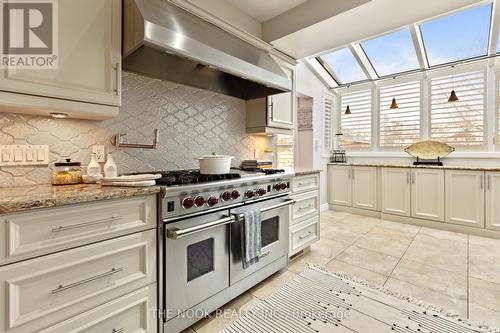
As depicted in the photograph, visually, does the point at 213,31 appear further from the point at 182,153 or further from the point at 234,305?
the point at 234,305

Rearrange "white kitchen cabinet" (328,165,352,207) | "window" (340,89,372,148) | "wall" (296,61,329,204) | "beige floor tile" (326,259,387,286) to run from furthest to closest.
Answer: "window" (340,89,372,148)
"white kitchen cabinet" (328,165,352,207)
"wall" (296,61,329,204)
"beige floor tile" (326,259,387,286)

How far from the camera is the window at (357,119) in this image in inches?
180

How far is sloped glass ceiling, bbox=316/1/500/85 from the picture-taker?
3238mm

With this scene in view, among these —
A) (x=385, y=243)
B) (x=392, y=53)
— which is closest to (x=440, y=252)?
(x=385, y=243)

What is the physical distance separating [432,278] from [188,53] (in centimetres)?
275

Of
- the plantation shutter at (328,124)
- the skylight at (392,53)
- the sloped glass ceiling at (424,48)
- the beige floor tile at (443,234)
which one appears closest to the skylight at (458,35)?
the sloped glass ceiling at (424,48)

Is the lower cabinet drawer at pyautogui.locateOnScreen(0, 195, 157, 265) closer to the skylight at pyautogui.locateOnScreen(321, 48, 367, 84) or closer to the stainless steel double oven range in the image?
the stainless steel double oven range

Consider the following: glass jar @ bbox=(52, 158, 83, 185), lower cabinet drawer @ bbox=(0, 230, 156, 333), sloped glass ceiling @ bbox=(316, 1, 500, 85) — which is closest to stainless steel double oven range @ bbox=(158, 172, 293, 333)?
lower cabinet drawer @ bbox=(0, 230, 156, 333)

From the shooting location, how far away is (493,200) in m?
3.17

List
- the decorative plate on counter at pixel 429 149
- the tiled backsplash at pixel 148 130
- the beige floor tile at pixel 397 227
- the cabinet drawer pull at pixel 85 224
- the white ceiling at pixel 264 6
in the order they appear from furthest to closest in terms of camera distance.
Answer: the decorative plate on counter at pixel 429 149, the beige floor tile at pixel 397 227, the white ceiling at pixel 264 6, the tiled backsplash at pixel 148 130, the cabinet drawer pull at pixel 85 224

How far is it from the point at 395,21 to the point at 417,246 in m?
2.53

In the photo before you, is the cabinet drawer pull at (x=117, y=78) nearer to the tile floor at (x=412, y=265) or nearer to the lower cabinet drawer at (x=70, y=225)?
the lower cabinet drawer at (x=70, y=225)

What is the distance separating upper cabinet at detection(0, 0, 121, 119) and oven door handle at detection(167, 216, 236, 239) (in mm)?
849

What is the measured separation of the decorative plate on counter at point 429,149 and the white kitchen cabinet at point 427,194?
359mm
